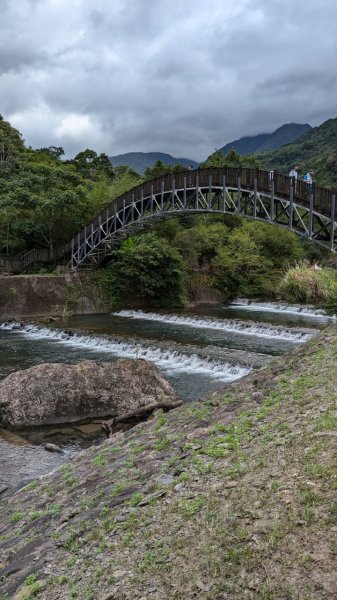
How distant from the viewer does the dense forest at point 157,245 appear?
1165 inches

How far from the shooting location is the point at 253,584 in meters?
2.95

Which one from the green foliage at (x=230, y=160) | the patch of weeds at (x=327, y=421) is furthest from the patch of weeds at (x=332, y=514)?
the green foliage at (x=230, y=160)

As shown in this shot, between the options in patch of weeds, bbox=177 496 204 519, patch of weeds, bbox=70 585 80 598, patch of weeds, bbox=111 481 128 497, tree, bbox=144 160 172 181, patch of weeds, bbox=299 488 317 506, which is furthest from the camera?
tree, bbox=144 160 172 181

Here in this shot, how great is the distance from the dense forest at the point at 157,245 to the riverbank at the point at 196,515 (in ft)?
77.1

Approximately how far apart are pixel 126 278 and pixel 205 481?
26.1 metres

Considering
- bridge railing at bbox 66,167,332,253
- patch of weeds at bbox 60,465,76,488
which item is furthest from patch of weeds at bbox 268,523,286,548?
bridge railing at bbox 66,167,332,253

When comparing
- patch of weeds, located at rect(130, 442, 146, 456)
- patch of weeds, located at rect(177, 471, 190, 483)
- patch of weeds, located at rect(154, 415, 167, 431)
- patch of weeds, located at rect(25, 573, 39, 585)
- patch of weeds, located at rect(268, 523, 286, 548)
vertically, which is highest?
patch of weeds, located at rect(268, 523, 286, 548)

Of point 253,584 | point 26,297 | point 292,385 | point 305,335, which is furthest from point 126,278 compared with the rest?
point 253,584

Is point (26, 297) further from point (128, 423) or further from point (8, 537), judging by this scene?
point (8, 537)

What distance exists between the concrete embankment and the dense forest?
123 centimetres

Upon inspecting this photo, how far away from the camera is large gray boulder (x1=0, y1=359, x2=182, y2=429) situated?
1002 cm

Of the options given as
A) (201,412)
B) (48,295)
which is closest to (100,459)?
(201,412)

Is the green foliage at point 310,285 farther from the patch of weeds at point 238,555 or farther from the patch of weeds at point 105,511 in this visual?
the patch of weeds at point 238,555

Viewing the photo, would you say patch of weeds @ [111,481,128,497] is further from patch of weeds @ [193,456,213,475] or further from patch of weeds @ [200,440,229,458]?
patch of weeds @ [200,440,229,458]
